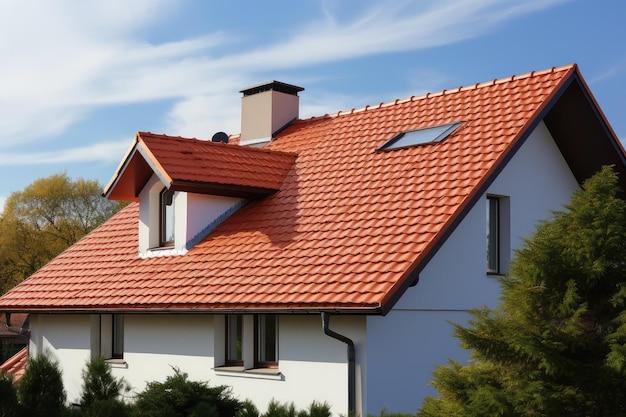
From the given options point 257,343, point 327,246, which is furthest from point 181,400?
point 327,246

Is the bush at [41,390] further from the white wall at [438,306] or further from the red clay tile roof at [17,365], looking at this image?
the red clay tile roof at [17,365]

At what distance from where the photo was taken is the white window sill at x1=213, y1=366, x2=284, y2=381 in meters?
13.1

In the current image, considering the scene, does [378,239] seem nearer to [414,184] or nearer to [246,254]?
[414,184]

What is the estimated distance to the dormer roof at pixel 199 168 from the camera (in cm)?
1597

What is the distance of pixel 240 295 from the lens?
43.1 feet

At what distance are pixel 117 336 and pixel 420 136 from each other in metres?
6.83

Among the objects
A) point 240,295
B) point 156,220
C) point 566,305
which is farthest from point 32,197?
point 566,305

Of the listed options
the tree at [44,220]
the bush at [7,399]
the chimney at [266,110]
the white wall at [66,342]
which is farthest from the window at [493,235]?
the tree at [44,220]

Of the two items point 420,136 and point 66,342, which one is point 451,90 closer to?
point 420,136

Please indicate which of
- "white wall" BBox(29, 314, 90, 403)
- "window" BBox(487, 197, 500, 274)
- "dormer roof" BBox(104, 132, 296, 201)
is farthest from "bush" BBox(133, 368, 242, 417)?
"white wall" BBox(29, 314, 90, 403)

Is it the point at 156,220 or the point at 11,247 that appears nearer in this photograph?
the point at 156,220

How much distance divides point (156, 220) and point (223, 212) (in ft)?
4.86

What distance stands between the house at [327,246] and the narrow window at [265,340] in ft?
0.10

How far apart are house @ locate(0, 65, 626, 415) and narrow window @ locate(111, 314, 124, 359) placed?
0.05m
